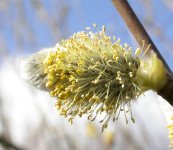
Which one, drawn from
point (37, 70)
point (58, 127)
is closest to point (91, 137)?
point (58, 127)

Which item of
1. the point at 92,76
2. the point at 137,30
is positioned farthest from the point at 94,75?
the point at 137,30

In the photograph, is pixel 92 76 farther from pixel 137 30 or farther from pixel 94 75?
pixel 137 30

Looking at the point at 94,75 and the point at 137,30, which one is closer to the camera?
the point at 137,30

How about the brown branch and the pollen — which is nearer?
the brown branch

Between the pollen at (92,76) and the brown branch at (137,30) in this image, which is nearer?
the brown branch at (137,30)

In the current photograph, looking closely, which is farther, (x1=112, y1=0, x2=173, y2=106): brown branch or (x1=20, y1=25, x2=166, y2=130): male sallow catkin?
(x1=20, y1=25, x2=166, y2=130): male sallow catkin

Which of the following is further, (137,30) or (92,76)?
(92,76)

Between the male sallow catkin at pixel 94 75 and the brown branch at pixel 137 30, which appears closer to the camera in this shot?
the brown branch at pixel 137 30

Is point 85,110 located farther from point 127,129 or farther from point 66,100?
point 127,129
